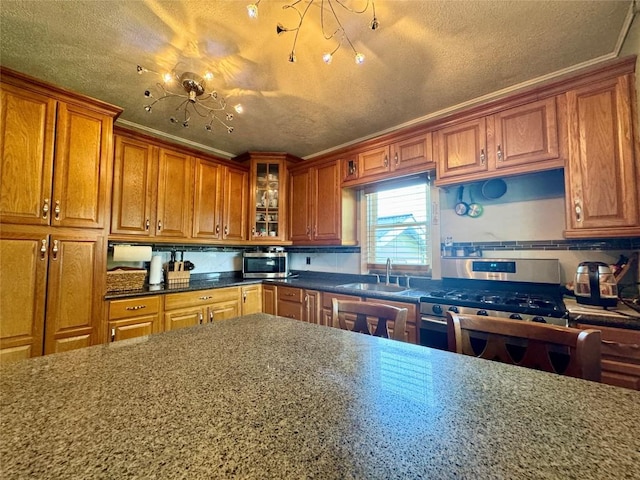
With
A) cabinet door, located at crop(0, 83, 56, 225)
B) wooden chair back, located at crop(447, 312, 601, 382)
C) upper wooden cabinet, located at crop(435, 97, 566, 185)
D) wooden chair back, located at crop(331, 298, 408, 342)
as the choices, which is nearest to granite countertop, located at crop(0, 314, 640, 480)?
wooden chair back, located at crop(447, 312, 601, 382)

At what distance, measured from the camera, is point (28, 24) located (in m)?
1.58

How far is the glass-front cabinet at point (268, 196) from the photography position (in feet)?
11.2

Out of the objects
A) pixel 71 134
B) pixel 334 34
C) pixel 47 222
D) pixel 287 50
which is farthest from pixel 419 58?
pixel 47 222

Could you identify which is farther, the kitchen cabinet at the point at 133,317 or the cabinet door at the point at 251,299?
the cabinet door at the point at 251,299

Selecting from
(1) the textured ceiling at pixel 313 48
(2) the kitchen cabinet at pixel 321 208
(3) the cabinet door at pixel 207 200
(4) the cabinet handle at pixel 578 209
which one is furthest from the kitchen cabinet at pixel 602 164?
(3) the cabinet door at pixel 207 200

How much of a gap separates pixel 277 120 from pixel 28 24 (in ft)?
5.42

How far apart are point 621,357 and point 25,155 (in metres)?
3.66

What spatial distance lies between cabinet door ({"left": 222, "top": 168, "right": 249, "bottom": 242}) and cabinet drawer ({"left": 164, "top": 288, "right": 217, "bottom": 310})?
2.39ft

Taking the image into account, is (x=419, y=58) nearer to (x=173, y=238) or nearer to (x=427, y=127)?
(x=427, y=127)

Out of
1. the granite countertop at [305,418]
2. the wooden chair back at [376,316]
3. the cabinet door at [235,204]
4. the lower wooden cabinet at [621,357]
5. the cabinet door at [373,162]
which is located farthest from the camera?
the cabinet door at [235,204]

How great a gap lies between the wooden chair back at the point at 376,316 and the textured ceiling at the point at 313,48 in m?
1.53

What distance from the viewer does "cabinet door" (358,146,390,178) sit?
2652 millimetres

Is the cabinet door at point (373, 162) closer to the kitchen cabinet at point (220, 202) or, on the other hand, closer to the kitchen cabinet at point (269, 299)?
the kitchen cabinet at point (220, 202)

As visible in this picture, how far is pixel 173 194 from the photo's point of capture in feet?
9.29
